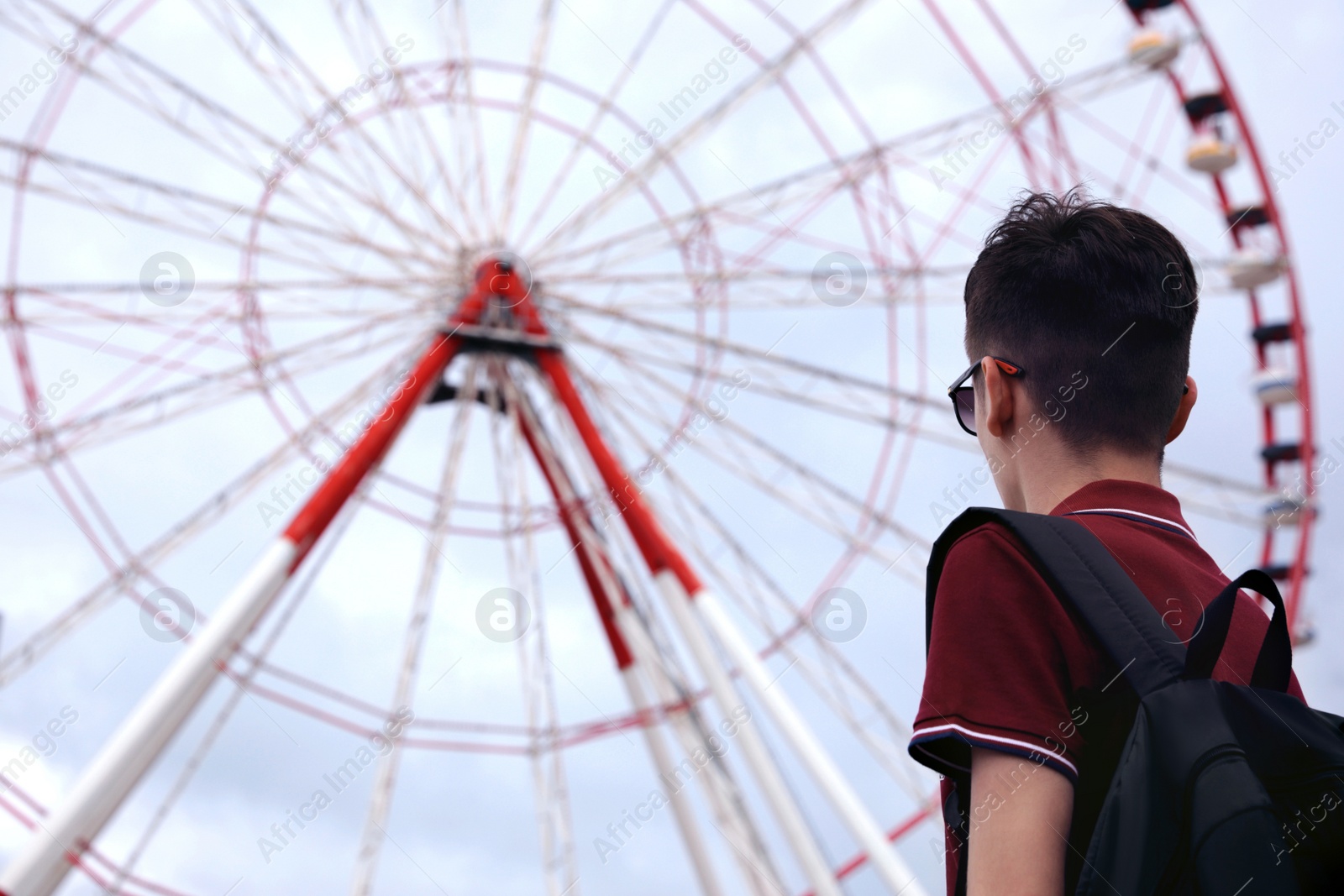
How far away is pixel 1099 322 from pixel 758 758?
6472mm

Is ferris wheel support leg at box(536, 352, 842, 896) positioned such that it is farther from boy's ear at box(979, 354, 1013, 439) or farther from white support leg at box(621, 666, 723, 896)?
boy's ear at box(979, 354, 1013, 439)

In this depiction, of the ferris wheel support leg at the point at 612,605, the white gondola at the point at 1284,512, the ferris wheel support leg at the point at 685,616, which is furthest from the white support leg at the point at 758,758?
the white gondola at the point at 1284,512

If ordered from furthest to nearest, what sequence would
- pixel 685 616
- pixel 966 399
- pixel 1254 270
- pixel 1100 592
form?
pixel 1254 270
pixel 685 616
pixel 966 399
pixel 1100 592

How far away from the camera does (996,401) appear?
1508 mm

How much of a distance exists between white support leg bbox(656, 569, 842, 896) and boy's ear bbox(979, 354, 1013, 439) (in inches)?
246

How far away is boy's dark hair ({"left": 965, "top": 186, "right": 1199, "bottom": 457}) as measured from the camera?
1508mm

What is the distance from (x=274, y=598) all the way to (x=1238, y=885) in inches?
280

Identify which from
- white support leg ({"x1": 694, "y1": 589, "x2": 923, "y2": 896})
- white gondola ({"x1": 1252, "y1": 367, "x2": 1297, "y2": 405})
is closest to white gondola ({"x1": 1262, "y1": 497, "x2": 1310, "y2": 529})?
white gondola ({"x1": 1252, "y1": 367, "x2": 1297, "y2": 405})

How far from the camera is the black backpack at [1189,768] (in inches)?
40.9

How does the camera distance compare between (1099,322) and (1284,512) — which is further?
(1284,512)

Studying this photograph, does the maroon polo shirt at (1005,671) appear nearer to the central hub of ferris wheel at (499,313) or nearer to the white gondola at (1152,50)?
the central hub of ferris wheel at (499,313)

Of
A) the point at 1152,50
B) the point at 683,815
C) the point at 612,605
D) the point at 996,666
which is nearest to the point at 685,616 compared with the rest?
the point at 612,605

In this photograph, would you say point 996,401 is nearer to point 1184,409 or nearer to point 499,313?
point 1184,409

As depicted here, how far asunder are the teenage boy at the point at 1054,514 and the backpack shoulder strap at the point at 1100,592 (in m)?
0.02
